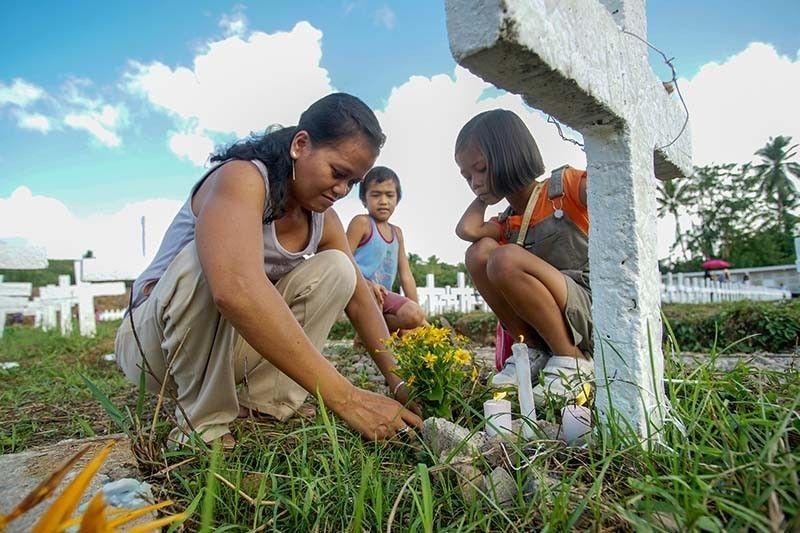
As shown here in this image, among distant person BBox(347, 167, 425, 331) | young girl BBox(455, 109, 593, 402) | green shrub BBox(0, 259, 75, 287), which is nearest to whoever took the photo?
young girl BBox(455, 109, 593, 402)

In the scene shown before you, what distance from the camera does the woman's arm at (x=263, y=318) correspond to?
1373mm

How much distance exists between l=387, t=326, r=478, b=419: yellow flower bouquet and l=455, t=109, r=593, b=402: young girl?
21.8 inches

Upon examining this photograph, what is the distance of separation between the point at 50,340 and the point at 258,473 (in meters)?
6.34

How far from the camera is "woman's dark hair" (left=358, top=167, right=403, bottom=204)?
4480 millimetres

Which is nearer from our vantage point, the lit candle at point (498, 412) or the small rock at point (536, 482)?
the small rock at point (536, 482)

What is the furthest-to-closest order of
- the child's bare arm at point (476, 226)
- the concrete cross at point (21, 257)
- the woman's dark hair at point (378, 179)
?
the concrete cross at point (21, 257)
the woman's dark hair at point (378, 179)
the child's bare arm at point (476, 226)

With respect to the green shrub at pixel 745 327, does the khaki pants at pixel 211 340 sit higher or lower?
higher

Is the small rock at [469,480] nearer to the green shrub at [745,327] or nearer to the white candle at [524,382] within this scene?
the white candle at [524,382]

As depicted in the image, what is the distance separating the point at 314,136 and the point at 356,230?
8.00 ft

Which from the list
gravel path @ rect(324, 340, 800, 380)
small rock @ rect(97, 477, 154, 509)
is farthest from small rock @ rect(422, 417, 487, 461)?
gravel path @ rect(324, 340, 800, 380)

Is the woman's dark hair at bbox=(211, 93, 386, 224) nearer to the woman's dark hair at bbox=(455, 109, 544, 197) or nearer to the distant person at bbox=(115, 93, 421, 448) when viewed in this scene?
the distant person at bbox=(115, 93, 421, 448)

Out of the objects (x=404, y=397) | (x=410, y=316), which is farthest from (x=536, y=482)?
(x=410, y=316)

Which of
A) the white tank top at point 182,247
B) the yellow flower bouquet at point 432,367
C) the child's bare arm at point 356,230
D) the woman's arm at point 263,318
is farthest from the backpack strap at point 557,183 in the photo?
the child's bare arm at point 356,230

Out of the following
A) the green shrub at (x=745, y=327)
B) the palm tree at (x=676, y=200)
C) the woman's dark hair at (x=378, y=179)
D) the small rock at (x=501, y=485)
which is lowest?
the green shrub at (x=745, y=327)
